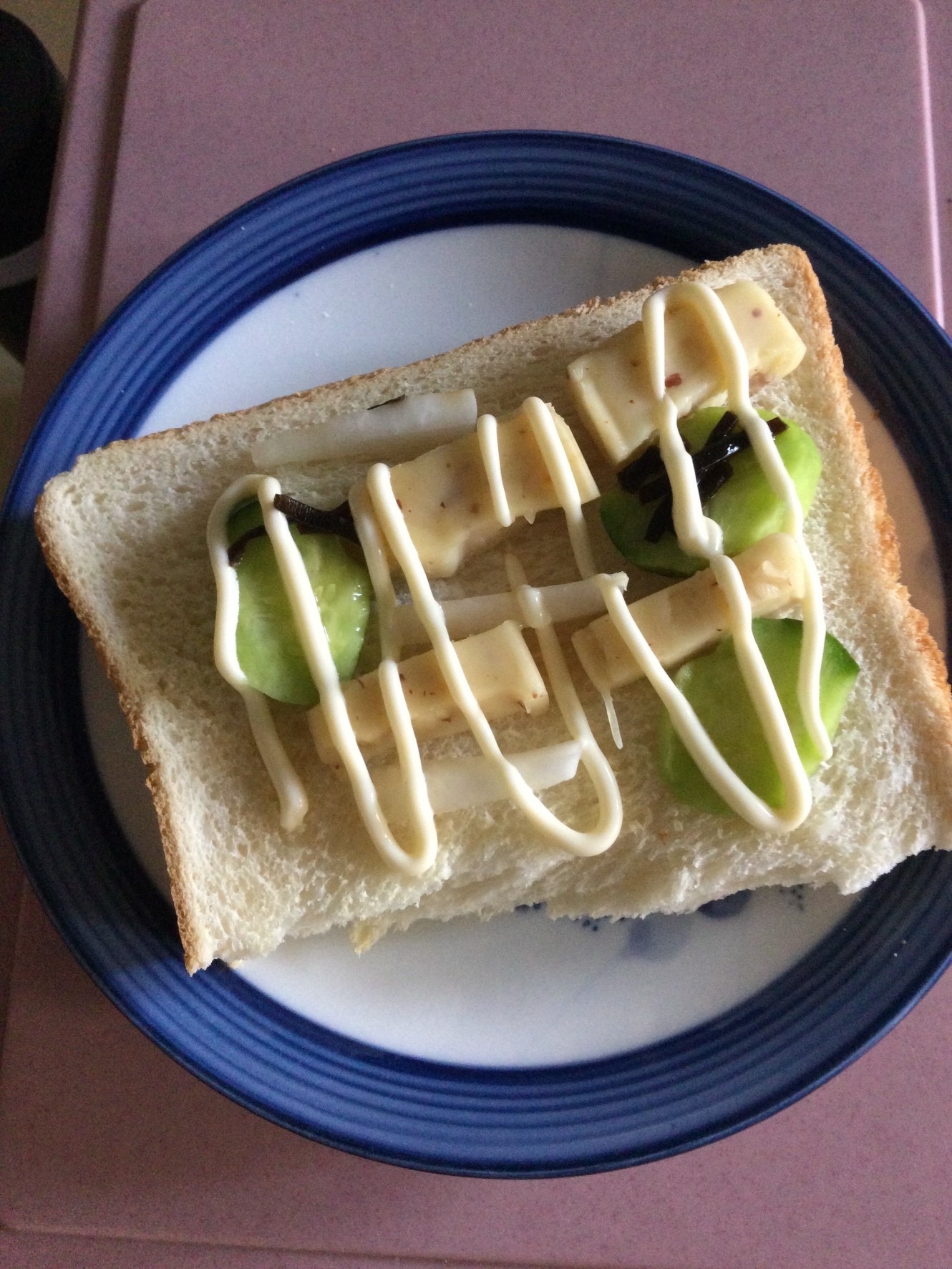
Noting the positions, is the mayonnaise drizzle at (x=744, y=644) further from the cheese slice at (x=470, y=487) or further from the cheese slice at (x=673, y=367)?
the cheese slice at (x=470, y=487)

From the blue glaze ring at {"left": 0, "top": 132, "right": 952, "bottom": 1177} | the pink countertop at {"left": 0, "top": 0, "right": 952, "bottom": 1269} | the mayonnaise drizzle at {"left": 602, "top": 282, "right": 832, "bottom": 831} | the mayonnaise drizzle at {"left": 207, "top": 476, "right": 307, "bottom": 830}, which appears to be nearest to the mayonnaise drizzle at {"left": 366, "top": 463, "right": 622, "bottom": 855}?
the mayonnaise drizzle at {"left": 602, "top": 282, "right": 832, "bottom": 831}

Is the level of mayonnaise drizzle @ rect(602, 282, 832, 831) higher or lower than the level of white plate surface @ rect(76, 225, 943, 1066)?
higher

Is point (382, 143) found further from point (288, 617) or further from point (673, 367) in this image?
point (288, 617)

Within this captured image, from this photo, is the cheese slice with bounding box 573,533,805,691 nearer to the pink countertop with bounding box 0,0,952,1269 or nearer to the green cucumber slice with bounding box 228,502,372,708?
the green cucumber slice with bounding box 228,502,372,708

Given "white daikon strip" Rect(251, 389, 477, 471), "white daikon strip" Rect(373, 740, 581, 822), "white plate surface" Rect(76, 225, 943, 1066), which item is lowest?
"white plate surface" Rect(76, 225, 943, 1066)

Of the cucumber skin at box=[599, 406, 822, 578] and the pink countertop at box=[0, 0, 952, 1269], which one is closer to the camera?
the cucumber skin at box=[599, 406, 822, 578]

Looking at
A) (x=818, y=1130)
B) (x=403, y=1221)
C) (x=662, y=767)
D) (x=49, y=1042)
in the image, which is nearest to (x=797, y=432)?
(x=662, y=767)

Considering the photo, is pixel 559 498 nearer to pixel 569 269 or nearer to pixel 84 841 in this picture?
pixel 569 269

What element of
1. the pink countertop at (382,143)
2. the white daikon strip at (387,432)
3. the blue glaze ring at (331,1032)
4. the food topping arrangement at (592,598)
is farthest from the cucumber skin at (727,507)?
the pink countertop at (382,143)
